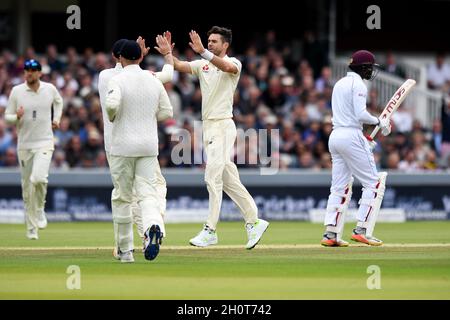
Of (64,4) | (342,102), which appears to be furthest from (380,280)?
(64,4)

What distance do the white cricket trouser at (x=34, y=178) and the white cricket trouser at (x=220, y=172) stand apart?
2.91 m

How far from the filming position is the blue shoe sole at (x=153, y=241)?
37.2 ft

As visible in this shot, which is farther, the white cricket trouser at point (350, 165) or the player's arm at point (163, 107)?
the white cricket trouser at point (350, 165)

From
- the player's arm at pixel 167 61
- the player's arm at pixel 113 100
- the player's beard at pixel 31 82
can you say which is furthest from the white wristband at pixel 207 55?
the player's beard at pixel 31 82

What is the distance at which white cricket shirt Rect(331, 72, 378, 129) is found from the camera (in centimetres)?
1302

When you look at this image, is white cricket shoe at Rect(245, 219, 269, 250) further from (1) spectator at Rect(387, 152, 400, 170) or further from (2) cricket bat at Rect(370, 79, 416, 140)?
(1) spectator at Rect(387, 152, 400, 170)

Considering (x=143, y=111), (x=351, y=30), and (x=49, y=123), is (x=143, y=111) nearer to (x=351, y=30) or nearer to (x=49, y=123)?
(x=49, y=123)

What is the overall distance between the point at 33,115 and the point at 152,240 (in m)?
4.62

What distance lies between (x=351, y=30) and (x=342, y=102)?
656 inches

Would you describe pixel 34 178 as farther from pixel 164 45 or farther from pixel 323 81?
pixel 323 81

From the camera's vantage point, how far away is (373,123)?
13102 millimetres
